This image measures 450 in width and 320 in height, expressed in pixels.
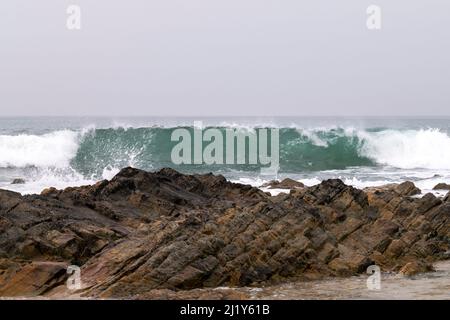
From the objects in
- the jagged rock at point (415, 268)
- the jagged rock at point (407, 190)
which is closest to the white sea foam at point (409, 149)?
the jagged rock at point (407, 190)

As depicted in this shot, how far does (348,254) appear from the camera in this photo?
10.9 metres

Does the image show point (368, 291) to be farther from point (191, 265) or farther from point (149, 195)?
point (149, 195)

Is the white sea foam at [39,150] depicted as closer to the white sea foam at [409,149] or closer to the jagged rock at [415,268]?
the white sea foam at [409,149]

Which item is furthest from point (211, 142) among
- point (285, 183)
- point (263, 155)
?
point (285, 183)

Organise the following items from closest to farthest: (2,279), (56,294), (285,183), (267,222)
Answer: (56,294) → (2,279) → (267,222) → (285,183)

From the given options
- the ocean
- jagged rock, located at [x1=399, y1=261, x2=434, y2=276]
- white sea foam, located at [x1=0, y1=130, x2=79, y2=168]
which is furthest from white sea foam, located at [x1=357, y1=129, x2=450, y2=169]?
jagged rock, located at [x1=399, y1=261, x2=434, y2=276]

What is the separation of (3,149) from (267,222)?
1144 inches

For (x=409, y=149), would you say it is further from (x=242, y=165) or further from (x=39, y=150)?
(x=39, y=150)

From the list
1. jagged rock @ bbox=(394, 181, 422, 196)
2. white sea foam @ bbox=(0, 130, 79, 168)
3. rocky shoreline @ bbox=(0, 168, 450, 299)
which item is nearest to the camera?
rocky shoreline @ bbox=(0, 168, 450, 299)

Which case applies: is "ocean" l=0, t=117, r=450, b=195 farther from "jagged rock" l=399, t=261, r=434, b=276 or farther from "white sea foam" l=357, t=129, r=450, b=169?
"jagged rock" l=399, t=261, r=434, b=276

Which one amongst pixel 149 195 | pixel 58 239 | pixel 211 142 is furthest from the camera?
pixel 211 142

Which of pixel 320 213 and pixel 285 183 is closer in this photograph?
pixel 320 213

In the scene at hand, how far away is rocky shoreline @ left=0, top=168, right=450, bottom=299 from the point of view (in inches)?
349

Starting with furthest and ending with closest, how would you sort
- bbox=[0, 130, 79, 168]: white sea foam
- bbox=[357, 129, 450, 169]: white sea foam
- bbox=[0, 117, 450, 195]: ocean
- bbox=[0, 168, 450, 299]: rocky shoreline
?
bbox=[357, 129, 450, 169]: white sea foam < bbox=[0, 130, 79, 168]: white sea foam < bbox=[0, 117, 450, 195]: ocean < bbox=[0, 168, 450, 299]: rocky shoreline
